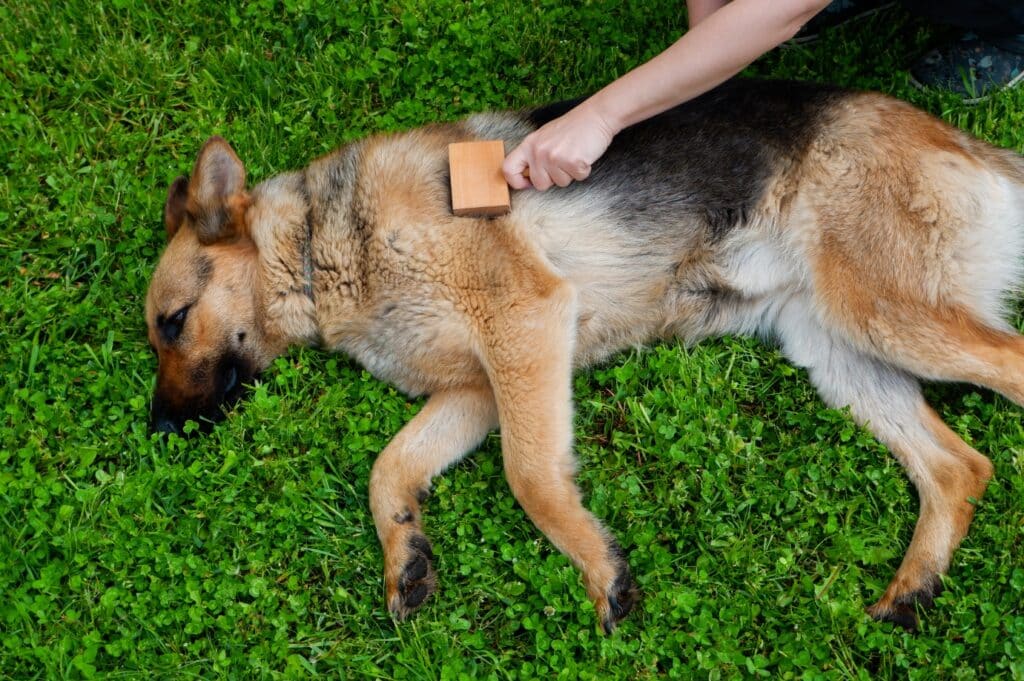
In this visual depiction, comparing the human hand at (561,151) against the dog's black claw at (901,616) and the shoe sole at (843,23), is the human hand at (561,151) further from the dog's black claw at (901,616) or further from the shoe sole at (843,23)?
the dog's black claw at (901,616)

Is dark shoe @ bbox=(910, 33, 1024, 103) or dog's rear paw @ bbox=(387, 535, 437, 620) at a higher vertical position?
dark shoe @ bbox=(910, 33, 1024, 103)

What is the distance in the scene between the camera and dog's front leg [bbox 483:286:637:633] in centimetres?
345

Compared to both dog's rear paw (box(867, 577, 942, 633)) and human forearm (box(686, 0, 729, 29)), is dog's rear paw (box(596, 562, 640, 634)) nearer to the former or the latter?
dog's rear paw (box(867, 577, 942, 633))

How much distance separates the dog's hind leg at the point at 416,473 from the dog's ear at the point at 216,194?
1254 mm

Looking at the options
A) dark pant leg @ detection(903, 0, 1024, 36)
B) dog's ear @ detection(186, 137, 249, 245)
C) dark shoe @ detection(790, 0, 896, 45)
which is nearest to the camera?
dog's ear @ detection(186, 137, 249, 245)

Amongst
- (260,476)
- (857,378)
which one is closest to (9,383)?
(260,476)

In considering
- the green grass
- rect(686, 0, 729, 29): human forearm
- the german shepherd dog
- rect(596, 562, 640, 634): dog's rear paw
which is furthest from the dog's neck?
rect(686, 0, 729, 29): human forearm

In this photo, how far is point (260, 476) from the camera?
12.6 feet

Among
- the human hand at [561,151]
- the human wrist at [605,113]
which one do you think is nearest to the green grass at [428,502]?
the human hand at [561,151]

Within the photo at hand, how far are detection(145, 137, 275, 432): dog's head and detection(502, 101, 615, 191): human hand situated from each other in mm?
1305

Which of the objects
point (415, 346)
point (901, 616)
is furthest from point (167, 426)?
point (901, 616)

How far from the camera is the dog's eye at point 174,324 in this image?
385 centimetres

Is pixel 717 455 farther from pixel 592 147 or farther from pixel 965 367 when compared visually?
pixel 592 147

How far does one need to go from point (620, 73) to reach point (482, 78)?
820mm
